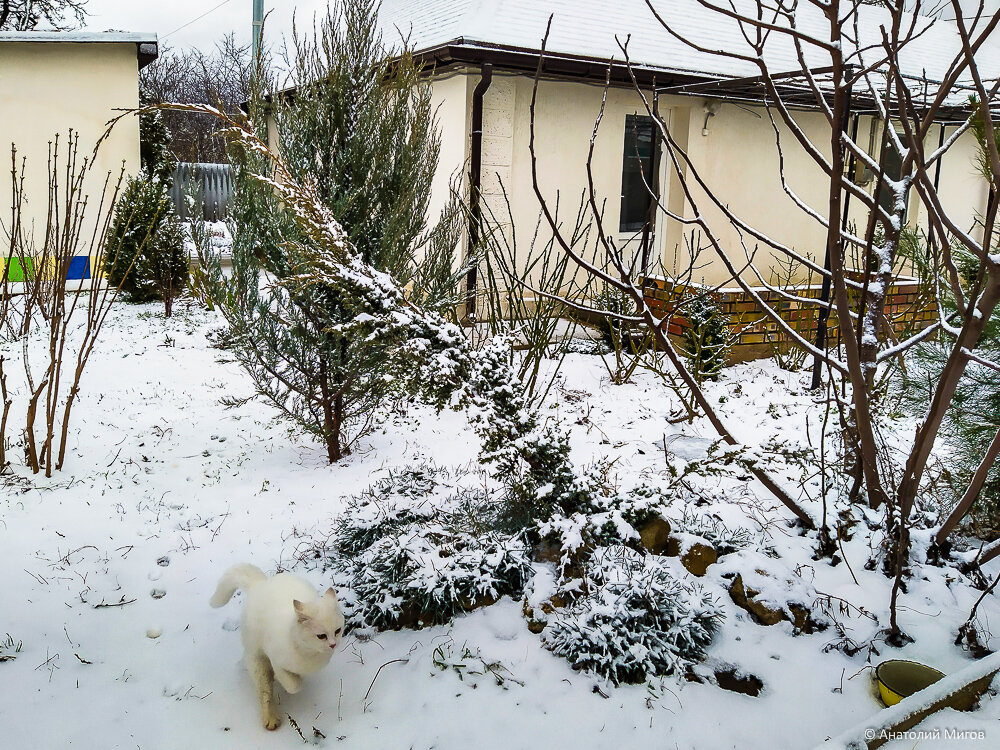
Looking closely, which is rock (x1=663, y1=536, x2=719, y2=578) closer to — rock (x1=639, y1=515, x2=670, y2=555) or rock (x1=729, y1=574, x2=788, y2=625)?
rock (x1=639, y1=515, x2=670, y2=555)

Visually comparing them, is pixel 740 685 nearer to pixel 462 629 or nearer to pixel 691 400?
pixel 462 629

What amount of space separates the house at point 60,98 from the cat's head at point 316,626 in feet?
29.2

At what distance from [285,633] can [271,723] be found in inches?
13.4

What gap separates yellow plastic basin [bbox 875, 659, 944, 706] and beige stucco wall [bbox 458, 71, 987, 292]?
205 inches

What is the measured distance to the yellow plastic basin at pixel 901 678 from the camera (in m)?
2.58

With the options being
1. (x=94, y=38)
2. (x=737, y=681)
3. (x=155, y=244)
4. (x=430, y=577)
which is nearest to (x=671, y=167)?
(x=155, y=244)

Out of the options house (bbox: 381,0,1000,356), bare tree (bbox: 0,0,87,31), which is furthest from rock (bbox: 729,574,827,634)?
bare tree (bbox: 0,0,87,31)

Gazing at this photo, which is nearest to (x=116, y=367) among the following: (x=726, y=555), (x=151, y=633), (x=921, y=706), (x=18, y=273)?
(x=18, y=273)

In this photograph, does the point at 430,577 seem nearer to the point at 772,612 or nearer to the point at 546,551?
the point at 546,551

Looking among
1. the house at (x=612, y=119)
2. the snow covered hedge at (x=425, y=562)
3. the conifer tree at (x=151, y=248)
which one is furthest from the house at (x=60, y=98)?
the snow covered hedge at (x=425, y=562)

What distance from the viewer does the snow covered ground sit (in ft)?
8.57

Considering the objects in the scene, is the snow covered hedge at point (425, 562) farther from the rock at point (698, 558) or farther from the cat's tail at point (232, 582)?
the rock at point (698, 558)

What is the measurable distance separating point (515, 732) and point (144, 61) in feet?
37.1

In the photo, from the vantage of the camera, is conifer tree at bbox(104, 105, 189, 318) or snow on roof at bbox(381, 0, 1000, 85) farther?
conifer tree at bbox(104, 105, 189, 318)
